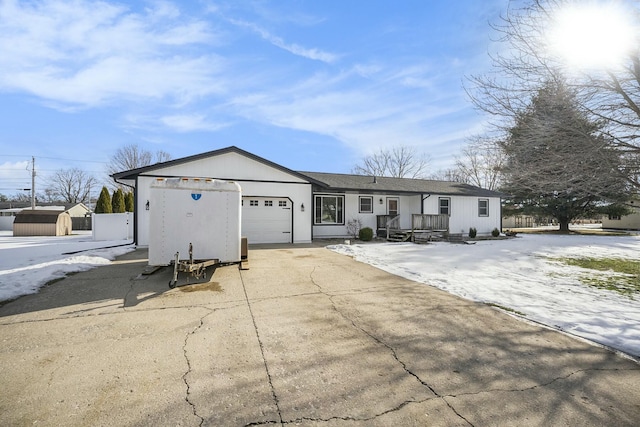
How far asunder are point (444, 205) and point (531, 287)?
11.9 m

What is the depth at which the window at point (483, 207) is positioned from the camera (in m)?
18.8

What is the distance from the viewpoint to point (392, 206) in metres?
17.0

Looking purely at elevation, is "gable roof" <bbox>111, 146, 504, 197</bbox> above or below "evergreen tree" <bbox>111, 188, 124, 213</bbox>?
above

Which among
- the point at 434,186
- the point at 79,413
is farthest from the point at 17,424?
the point at 434,186

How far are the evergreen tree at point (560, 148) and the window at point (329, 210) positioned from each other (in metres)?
9.40

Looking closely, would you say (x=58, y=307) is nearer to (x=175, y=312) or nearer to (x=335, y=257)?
(x=175, y=312)

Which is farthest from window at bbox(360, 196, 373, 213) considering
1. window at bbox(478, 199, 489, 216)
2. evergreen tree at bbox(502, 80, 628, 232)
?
evergreen tree at bbox(502, 80, 628, 232)

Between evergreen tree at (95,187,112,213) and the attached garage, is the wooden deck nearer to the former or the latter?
the attached garage

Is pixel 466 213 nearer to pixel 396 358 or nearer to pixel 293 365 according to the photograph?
pixel 396 358

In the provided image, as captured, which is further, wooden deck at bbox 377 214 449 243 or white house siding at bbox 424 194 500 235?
white house siding at bbox 424 194 500 235

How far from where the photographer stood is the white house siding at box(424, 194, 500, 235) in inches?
682

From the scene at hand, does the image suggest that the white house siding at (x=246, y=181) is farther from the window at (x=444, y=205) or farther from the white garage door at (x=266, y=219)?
the window at (x=444, y=205)

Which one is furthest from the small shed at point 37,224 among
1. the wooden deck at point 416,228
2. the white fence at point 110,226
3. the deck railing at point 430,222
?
the deck railing at point 430,222

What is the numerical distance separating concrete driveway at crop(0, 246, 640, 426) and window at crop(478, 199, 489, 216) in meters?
15.7
